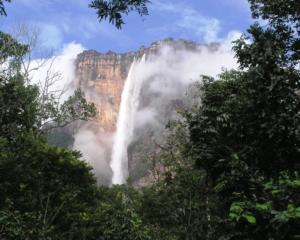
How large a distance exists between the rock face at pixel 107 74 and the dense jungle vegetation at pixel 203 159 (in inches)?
5556

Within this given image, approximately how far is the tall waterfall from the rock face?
8.76 m

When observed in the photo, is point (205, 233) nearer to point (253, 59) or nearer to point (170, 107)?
point (253, 59)

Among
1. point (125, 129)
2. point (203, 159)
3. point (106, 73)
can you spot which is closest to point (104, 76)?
point (106, 73)

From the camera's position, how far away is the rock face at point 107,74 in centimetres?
16600

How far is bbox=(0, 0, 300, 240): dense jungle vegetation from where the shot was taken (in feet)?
36.3

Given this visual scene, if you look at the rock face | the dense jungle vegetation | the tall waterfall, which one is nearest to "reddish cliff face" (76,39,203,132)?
the rock face

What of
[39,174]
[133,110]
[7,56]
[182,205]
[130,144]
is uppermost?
[133,110]

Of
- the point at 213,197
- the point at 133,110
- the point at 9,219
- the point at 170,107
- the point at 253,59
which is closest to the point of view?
the point at 9,219

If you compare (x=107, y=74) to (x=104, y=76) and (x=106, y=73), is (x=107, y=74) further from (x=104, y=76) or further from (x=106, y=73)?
(x=104, y=76)

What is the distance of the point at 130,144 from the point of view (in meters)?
134

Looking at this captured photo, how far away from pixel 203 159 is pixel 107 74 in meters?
159

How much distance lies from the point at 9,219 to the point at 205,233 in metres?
9.24

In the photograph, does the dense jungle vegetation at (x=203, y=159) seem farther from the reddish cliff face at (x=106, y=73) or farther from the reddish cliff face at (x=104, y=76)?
the reddish cliff face at (x=104, y=76)

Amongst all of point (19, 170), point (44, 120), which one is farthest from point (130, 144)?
point (19, 170)
